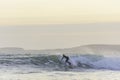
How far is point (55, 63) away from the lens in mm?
29719

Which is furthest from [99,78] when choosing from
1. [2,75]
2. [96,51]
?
[96,51]

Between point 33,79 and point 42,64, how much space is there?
1013cm

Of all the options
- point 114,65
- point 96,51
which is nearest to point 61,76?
point 114,65

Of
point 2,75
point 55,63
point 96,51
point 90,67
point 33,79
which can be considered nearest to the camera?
point 33,79

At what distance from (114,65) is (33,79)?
1140 cm

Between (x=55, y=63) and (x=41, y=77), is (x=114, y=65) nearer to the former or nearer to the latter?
(x=55, y=63)

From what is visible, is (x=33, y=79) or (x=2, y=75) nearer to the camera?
(x=33, y=79)

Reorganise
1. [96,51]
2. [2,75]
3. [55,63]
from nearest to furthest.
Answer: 1. [2,75]
2. [55,63]
3. [96,51]

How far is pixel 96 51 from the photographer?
50531 millimetres

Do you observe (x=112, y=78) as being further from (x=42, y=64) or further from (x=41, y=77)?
(x=42, y=64)

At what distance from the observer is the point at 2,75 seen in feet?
66.7

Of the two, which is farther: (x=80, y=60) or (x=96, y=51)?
(x=96, y=51)

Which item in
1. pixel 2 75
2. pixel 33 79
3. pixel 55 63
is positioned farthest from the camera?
pixel 55 63

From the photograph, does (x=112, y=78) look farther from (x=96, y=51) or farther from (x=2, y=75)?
(x=96, y=51)
